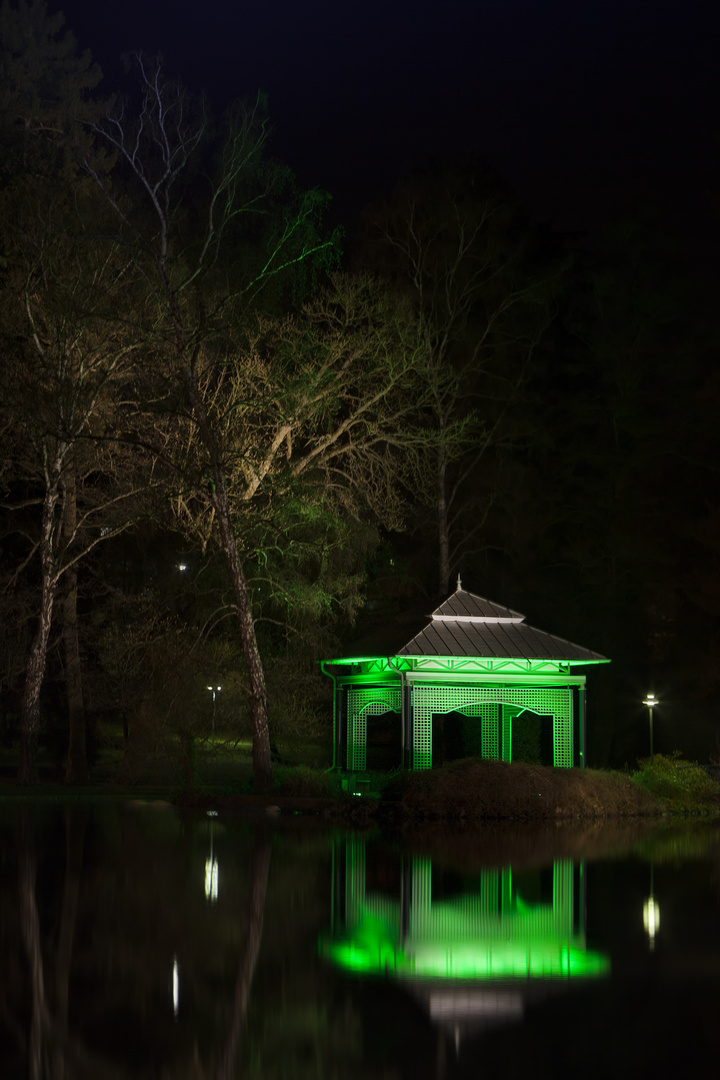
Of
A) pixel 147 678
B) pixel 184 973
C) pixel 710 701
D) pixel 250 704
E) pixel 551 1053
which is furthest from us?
pixel 710 701

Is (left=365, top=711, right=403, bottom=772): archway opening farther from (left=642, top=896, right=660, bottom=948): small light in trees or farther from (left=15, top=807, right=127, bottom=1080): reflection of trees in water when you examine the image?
(left=15, top=807, right=127, bottom=1080): reflection of trees in water

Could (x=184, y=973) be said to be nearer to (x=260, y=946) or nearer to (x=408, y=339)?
(x=260, y=946)

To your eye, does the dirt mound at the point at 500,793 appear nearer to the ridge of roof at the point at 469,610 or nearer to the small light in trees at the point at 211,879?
the ridge of roof at the point at 469,610

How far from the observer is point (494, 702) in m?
26.2

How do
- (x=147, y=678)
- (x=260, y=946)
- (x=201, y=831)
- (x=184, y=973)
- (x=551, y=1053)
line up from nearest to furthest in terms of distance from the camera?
(x=551, y=1053)
(x=184, y=973)
(x=260, y=946)
(x=201, y=831)
(x=147, y=678)

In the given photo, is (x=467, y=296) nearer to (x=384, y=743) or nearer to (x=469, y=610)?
(x=469, y=610)

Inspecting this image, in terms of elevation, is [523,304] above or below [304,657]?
above

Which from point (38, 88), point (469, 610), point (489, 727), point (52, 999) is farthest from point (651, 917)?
point (38, 88)

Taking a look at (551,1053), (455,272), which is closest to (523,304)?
(455,272)

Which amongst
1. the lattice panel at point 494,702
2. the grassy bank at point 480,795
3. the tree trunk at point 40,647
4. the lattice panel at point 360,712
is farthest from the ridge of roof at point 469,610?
the tree trunk at point 40,647

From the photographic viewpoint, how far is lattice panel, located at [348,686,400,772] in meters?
27.3

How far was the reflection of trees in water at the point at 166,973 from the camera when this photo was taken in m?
6.25

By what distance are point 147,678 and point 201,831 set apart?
9210 millimetres

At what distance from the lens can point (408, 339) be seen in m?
28.0
